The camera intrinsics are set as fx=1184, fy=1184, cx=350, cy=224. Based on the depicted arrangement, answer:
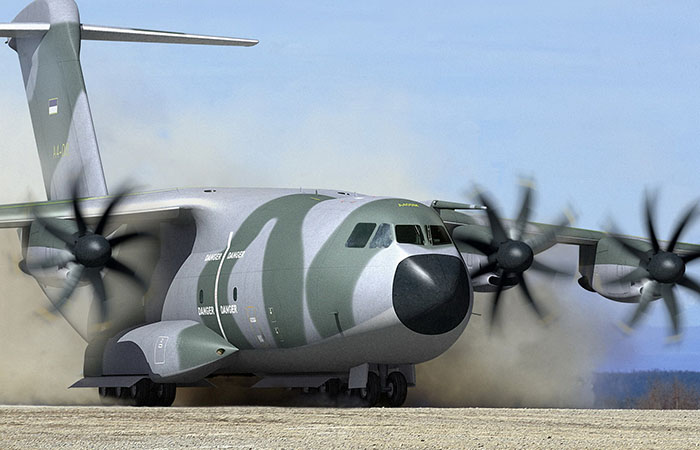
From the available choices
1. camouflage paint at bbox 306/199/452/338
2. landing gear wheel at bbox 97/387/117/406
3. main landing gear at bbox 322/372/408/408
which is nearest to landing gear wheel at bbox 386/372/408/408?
main landing gear at bbox 322/372/408/408

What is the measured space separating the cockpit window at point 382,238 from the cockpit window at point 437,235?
2.15 feet

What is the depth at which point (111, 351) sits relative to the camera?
22.9m

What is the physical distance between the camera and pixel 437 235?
1920 centimetres

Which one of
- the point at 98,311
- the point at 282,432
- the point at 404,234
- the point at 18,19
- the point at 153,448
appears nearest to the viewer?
the point at 153,448

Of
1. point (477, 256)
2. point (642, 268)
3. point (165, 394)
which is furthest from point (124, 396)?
point (642, 268)

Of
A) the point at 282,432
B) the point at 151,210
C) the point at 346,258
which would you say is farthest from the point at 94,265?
the point at 282,432

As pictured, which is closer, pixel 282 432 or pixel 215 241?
pixel 282 432

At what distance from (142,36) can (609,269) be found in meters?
12.5

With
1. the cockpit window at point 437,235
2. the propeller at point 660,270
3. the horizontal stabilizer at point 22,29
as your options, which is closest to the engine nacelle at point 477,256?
the propeller at point 660,270

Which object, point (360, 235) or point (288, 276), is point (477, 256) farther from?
point (288, 276)

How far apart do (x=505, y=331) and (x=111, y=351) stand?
10.1m

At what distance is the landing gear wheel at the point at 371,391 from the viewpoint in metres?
19.6

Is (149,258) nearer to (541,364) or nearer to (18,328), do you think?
(18,328)

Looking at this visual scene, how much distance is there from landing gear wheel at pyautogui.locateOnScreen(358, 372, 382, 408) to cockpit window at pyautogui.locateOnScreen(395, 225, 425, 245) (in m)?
2.45
